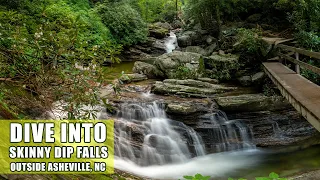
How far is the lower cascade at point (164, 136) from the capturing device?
7074 millimetres

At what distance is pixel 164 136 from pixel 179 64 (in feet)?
16.4

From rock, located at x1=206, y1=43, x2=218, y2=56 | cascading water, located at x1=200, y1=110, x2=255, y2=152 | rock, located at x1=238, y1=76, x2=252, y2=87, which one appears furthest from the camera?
rock, located at x1=206, y1=43, x2=218, y2=56

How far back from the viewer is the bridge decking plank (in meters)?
5.33

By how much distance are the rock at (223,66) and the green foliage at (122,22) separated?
27.2 feet

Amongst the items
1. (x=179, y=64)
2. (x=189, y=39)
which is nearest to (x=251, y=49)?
(x=179, y=64)

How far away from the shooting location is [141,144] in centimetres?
722

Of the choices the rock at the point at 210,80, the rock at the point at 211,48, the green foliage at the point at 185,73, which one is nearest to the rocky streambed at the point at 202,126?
the rock at the point at 210,80

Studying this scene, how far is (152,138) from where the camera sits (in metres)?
7.38

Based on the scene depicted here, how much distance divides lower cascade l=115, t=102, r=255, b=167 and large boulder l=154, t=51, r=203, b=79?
3.22 m

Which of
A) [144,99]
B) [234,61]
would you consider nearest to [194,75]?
[234,61]

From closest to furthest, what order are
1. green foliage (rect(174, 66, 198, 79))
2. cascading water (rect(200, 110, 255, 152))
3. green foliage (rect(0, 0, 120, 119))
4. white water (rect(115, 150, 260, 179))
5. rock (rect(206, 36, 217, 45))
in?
1. green foliage (rect(0, 0, 120, 119))
2. white water (rect(115, 150, 260, 179))
3. cascading water (rect(200, 110, 255, 152))
4. green foliage (rect(174, 66, 198, 79))
5. rock (rect(206, 36, 217, 45))

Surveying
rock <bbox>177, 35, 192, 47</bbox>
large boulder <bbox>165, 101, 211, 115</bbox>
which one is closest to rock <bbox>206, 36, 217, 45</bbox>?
rock <bbox>177, 35, 192, 47</bbox>

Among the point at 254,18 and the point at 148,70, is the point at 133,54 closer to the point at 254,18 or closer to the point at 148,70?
the point at 148,70

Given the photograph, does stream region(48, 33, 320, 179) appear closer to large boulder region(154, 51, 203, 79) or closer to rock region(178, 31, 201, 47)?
large boulder region(154, 51, 203, 79)
